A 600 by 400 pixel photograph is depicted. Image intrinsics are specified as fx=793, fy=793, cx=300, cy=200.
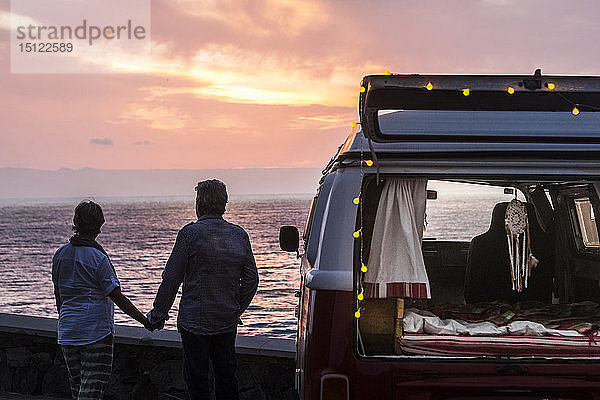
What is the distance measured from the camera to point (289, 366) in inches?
277

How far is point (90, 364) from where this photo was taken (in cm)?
536

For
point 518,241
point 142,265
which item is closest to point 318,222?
point 518,241

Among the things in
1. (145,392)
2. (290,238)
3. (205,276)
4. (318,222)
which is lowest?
(145,392)

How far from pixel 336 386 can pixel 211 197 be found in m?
2.37

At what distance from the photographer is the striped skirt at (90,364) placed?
17.5 feet

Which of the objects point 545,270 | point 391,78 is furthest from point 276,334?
point 391,78

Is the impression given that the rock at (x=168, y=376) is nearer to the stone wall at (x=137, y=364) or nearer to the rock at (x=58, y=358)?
the stone wall at (x=137, y=364)

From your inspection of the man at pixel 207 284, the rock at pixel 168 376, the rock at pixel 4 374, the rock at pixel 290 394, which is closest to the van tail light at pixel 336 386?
the man at pixel 207 284

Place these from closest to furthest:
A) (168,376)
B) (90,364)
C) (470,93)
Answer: (470,93) < (90,364) < (168,376)

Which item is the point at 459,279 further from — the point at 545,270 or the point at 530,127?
the point at 530,127

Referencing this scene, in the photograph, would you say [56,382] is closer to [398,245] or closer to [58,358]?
[58,358]

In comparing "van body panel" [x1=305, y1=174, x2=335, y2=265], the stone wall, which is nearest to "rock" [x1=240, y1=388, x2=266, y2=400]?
the stone wall

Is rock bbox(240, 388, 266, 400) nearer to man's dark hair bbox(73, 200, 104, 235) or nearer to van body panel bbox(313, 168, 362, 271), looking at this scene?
man's dark hair bbox(73, 200, 104, 235)

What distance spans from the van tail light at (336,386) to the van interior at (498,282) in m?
0.15
